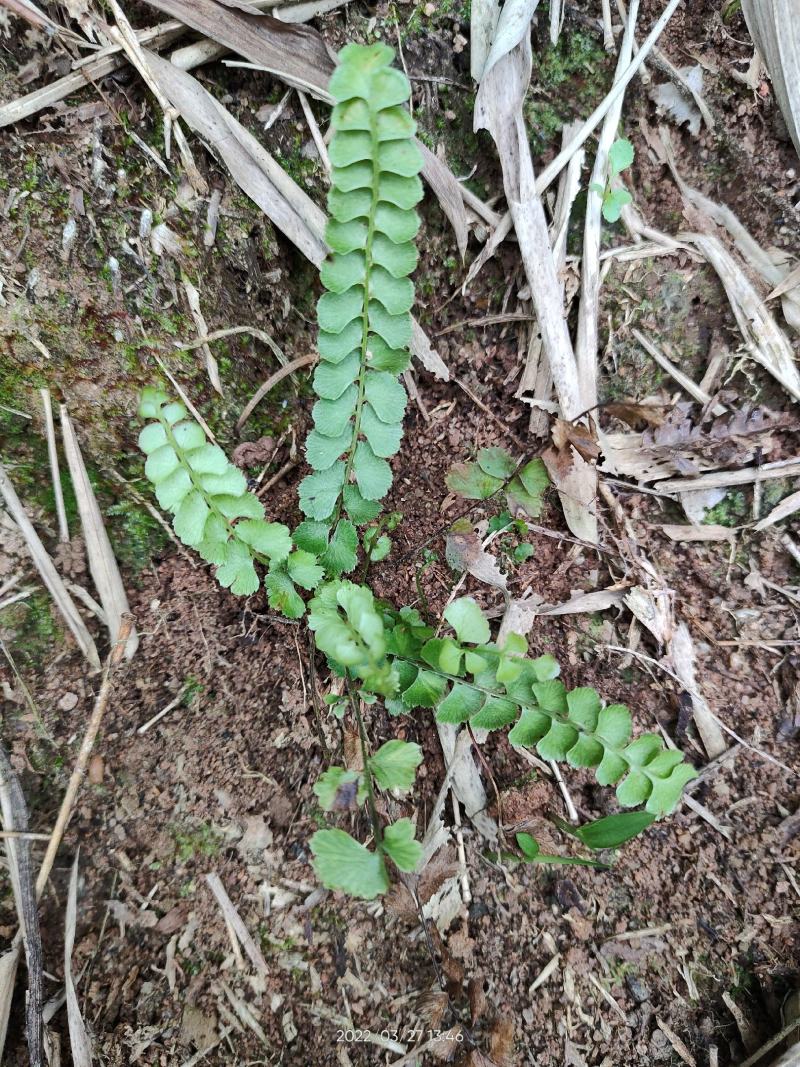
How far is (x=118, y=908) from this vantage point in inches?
73.2

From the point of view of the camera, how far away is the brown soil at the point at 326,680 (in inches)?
70.1

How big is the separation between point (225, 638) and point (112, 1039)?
1.11 meters

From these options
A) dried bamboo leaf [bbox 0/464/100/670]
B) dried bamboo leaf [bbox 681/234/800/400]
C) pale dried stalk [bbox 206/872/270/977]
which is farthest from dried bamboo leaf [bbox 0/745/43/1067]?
dried bamboo leaf [bbox 681/234/800/400]

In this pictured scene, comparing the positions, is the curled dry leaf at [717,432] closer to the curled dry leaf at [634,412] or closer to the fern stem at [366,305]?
the curled dry leaf at [634,412]

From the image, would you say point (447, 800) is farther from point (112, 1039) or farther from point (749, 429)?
point (749, 429)

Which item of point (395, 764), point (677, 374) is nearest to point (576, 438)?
point (677, 374)

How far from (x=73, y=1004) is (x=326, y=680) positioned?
1079mm

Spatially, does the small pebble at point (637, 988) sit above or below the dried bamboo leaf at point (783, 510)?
below

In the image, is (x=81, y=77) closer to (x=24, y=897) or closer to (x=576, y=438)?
(x=576, y=438)

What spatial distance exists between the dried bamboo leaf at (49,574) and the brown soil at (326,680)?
5 cm

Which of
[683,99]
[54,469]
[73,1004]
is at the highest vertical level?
[683,99]

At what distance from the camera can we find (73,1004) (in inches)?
68.6

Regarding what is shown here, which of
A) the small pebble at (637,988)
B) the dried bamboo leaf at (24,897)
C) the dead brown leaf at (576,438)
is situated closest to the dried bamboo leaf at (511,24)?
the dead brown leaf at (576,438)

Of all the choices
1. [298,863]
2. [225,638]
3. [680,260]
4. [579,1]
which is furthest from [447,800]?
[579,1]
